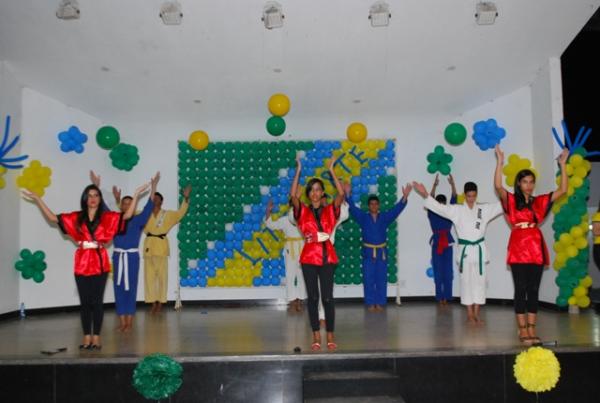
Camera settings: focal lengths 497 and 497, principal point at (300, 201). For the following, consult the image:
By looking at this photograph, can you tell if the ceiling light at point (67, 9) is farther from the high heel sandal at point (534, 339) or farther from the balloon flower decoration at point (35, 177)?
the high heel sandal at point (534, 339)

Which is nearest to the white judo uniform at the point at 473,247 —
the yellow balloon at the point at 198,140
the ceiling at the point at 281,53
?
the ceiling at the point at 281,53

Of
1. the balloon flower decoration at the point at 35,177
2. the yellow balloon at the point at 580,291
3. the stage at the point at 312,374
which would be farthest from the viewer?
the balloon flower decoration at the point at 35,177

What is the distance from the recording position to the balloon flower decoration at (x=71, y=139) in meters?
6.76

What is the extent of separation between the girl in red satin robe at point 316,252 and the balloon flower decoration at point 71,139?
3902mm

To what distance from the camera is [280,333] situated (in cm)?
512

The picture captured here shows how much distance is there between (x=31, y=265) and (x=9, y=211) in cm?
76

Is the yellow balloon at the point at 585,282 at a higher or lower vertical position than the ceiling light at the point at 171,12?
lower

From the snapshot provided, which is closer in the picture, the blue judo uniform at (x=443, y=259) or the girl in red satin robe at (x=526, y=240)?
the girl in red satin robe at (x=526, y=240)

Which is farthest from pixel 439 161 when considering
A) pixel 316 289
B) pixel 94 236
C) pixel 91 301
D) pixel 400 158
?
pixel 91 301

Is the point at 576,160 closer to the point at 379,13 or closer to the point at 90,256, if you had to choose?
the point at 379,13

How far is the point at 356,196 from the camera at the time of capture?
774cm

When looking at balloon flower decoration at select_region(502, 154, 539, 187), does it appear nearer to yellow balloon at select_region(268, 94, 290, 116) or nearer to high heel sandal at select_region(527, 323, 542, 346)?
high heel sandal at select_region(527, 323, 542, 346)

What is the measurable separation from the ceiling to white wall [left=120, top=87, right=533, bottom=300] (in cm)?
41

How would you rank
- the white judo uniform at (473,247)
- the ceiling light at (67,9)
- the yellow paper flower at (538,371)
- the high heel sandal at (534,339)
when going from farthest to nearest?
1. the white judo uniform at (473,247)
2. the ceiling light at (67,9)
3. the high heel sandal at (534,339)
4. the yellow paper flower at (538,371)
